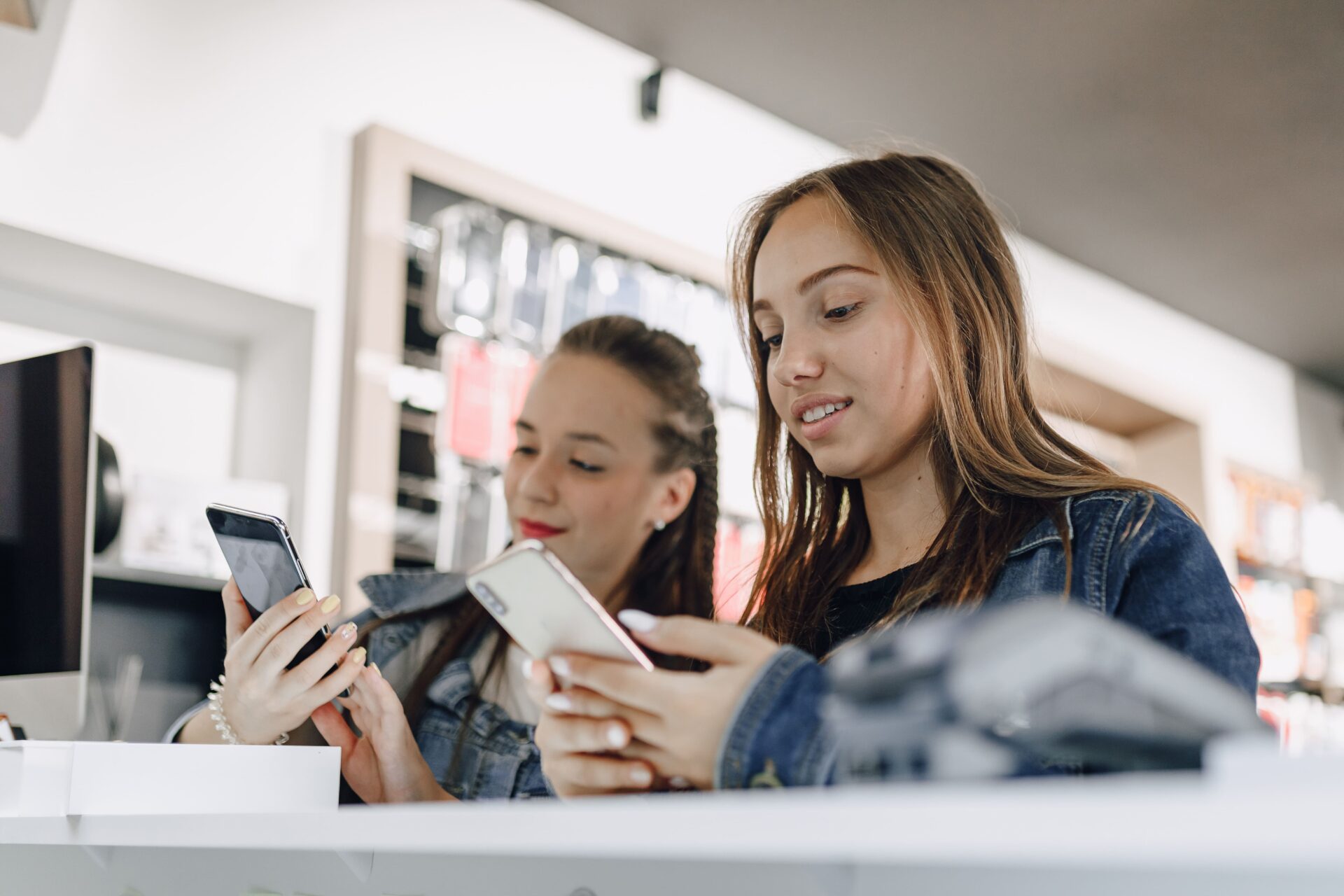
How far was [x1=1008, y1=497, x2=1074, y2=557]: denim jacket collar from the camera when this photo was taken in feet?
3.35

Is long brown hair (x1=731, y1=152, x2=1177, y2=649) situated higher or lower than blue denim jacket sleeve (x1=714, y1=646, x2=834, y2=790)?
higher

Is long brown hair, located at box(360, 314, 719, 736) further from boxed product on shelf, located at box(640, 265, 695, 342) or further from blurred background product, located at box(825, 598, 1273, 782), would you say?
blurred background product, located at box(825, 598, 1273, 782)

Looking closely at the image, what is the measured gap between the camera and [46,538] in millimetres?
1312

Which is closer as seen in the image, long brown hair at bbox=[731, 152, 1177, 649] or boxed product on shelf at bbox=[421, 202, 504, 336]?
long brown hair at bbox=[731, 152, 1177, 649]

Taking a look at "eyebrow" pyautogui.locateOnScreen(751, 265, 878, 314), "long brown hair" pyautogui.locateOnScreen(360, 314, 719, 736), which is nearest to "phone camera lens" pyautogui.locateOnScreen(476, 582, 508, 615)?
"eyebrow" pyautogui.locateOnScreen(751, 265, 878, 314)

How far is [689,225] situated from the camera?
312 centimetres

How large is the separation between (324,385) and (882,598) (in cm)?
146

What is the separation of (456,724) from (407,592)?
24 cm

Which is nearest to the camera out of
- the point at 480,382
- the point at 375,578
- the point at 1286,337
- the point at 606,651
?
the point at 606,651

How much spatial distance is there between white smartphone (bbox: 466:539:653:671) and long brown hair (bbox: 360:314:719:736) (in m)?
0.92

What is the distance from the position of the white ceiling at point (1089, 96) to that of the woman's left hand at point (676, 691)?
8.19 ft

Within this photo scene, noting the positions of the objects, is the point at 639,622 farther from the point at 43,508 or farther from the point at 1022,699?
the point at 43,508

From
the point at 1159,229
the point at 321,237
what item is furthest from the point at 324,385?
the point at 1159,229

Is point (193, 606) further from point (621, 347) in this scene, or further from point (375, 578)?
point (621, 347)
